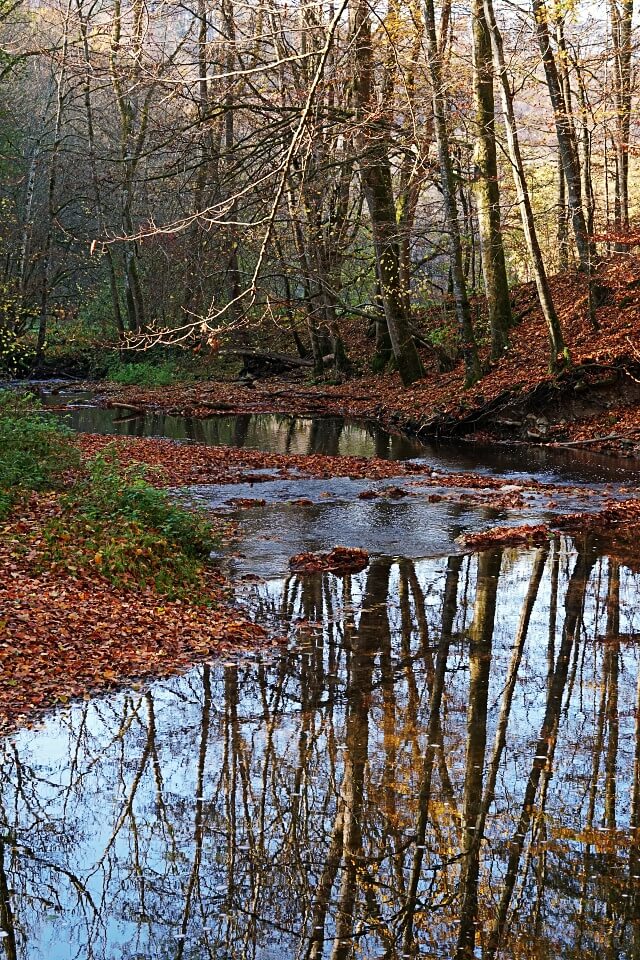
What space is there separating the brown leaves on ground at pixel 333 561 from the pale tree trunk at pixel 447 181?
11.8 m

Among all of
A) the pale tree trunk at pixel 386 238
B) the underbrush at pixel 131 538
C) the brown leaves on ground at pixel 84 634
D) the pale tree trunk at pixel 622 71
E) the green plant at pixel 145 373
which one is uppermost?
the pale tree trunk at pixel 622 71

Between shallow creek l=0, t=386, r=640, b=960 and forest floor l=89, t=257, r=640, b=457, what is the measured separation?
11.1 metres

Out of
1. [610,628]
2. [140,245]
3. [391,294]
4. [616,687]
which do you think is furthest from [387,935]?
[140,245]

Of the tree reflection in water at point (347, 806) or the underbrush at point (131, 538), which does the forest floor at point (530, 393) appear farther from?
the tree reflection in water at point (347, 806)

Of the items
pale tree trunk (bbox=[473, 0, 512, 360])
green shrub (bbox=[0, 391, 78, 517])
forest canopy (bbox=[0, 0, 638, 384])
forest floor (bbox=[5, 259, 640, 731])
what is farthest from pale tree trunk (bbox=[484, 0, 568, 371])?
green shrub (bbox=[0, 391, 78, 517])

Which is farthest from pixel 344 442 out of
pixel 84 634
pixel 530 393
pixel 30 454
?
pixel 84 634

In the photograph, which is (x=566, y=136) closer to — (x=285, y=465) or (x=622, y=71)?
(x=622, y=71)

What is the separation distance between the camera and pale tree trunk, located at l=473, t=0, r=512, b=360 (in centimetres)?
2192

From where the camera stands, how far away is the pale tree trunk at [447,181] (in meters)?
20.4

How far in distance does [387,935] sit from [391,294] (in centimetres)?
2331

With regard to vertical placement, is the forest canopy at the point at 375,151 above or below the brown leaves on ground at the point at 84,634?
above

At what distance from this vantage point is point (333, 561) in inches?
428

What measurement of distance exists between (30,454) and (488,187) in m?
13.3

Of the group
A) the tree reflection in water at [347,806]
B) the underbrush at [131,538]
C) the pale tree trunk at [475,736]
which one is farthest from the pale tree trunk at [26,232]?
the tree reflection in water at [347,806]
